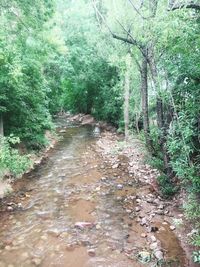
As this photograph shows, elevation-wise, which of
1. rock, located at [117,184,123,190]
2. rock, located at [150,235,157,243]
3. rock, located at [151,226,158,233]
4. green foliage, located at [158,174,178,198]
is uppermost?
green foliage, located at [158,174,178,198]

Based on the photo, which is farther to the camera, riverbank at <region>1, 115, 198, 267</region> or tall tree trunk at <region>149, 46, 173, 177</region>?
tall tree trunk at <region>149, 46, 173, 177</region>

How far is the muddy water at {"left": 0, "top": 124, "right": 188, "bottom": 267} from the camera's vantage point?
5188 mm

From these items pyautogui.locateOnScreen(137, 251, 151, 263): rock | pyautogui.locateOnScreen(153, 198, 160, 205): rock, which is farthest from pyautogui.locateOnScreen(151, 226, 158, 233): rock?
pyautogui.locateOnScreen(153, 198, 160, 205): rock

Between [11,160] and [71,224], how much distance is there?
3.13 m

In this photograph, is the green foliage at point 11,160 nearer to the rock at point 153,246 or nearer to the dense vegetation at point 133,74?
the dense vegetation at point 133,74

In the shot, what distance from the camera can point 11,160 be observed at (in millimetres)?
8547

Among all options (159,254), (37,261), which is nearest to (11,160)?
(37,261)

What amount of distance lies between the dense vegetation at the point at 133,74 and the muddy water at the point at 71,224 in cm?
114

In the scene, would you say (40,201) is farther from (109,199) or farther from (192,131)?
(192,131)

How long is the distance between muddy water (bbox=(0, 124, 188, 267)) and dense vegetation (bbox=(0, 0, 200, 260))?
3.75ft

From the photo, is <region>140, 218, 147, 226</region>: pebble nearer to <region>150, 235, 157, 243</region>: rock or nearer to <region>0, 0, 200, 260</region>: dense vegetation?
<region>150, 235, 157, 243</region>: rock

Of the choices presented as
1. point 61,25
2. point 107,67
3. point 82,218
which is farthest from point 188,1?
point 61,25

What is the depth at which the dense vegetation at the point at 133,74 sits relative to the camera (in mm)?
5787

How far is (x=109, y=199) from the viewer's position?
7.71 m
